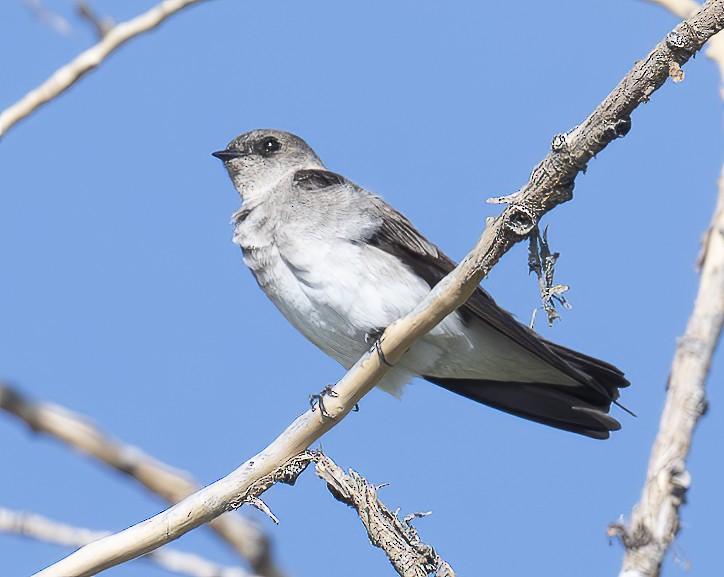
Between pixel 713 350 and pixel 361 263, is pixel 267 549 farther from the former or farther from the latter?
pixel 361 263

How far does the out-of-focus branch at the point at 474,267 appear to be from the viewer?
143 inches

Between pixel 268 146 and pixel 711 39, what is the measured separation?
3.51 m

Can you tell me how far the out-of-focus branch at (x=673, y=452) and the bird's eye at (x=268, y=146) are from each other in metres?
4.67

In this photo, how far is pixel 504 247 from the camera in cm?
413

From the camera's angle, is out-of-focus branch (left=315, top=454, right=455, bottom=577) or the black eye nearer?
out-of-focus branch (left=315, top=454, right=455, bottom=577)

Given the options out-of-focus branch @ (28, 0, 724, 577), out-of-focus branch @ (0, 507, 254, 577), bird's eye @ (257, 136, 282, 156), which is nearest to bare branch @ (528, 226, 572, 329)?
out-of-focus branch @ (28, 0, 724, 577)

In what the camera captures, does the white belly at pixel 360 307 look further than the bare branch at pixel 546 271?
Yes

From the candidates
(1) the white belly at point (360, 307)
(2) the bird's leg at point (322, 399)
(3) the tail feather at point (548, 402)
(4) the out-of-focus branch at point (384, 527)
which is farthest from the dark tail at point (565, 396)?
(4) the out-of-focus branch at point (384, 527)

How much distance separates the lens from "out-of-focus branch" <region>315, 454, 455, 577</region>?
3.93 m

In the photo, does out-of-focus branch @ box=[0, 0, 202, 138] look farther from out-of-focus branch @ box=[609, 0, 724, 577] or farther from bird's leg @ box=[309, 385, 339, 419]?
out-of-focus branch @ box=[609, 0, 724, 577]

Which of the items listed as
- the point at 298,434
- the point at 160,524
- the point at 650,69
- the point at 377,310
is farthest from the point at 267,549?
the point at 377,310

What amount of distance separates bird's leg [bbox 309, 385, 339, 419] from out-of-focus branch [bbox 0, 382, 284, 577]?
2.57ft

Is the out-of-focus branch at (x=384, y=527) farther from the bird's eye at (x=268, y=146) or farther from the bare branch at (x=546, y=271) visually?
the bird's eye at (x=268, y=146)

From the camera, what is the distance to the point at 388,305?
19.7 ft
